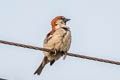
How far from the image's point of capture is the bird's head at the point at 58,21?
800cm

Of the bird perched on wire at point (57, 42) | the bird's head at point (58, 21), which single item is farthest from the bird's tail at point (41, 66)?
the bird's head at point (58, 21)

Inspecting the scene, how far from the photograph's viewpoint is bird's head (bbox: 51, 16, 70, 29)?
315 inches

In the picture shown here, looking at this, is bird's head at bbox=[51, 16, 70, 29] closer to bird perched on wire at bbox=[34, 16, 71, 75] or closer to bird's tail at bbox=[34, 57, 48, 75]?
bird perched on wire at bbox=[34, 16, 71, 75]

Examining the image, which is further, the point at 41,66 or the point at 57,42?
the point at 41,66

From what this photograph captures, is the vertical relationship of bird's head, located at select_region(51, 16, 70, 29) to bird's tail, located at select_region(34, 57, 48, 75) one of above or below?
above

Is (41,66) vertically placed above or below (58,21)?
below

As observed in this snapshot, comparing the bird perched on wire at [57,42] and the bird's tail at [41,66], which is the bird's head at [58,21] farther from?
the bird's tail at [41,66]

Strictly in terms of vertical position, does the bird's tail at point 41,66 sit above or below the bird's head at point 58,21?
below

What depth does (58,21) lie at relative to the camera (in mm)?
8172

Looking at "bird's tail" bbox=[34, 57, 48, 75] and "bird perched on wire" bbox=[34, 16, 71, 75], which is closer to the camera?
"bird perched on wire" bbox=[34, 16, 71, 75]

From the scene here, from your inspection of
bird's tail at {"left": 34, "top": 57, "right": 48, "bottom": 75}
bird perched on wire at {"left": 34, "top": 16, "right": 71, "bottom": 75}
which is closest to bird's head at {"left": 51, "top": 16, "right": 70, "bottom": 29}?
bird perched on wire at {"left": 34, "top": 16, "right": 71, "bottom": 75}

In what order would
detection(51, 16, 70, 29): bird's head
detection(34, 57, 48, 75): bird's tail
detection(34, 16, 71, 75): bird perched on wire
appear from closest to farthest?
detection(34, 16, 71, 75): bird perched on wire → detection(34, 57, 48, 75): bird's tail → detection(51, 16, 70, 29): bird's head

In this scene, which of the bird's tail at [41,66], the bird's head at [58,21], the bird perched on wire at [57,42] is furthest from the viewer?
the bird's head at [58,21]

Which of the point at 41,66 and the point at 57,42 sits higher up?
the point at 57,42
